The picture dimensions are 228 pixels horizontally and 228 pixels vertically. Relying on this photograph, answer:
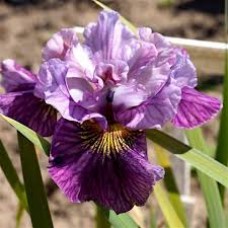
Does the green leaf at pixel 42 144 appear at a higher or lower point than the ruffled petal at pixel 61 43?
lower

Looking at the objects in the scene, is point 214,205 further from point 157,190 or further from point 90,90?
point 90,90

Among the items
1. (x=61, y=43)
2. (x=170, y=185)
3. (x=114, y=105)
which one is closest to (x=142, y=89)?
(x=114, y=105)

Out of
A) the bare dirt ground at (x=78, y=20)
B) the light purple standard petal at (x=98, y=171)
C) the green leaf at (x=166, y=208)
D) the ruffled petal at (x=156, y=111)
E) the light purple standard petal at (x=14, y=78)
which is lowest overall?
the bare dirt ground at (x=78, y=20)

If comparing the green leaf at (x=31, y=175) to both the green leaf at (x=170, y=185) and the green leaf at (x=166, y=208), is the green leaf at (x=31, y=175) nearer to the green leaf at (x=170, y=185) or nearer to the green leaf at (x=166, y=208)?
the green leaf at (x=166, y=208)

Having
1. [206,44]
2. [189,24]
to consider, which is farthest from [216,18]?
[206,44]

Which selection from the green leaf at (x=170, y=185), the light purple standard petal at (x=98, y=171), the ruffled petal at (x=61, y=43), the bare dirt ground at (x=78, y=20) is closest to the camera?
the light purple standard petal at (x=98, y=171)

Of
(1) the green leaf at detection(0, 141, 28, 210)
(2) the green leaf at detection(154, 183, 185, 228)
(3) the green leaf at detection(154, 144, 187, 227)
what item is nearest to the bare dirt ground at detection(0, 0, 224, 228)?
(3) the green leaf at detection(154, 144, 187, 227)

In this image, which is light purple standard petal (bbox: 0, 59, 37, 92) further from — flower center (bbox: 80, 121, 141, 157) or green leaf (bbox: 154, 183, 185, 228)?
green leaf (bbox: 154, 183, 185, 228)

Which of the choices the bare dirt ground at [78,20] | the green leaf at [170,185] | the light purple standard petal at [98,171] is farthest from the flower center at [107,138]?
the bare dirt ground at [78,20]
